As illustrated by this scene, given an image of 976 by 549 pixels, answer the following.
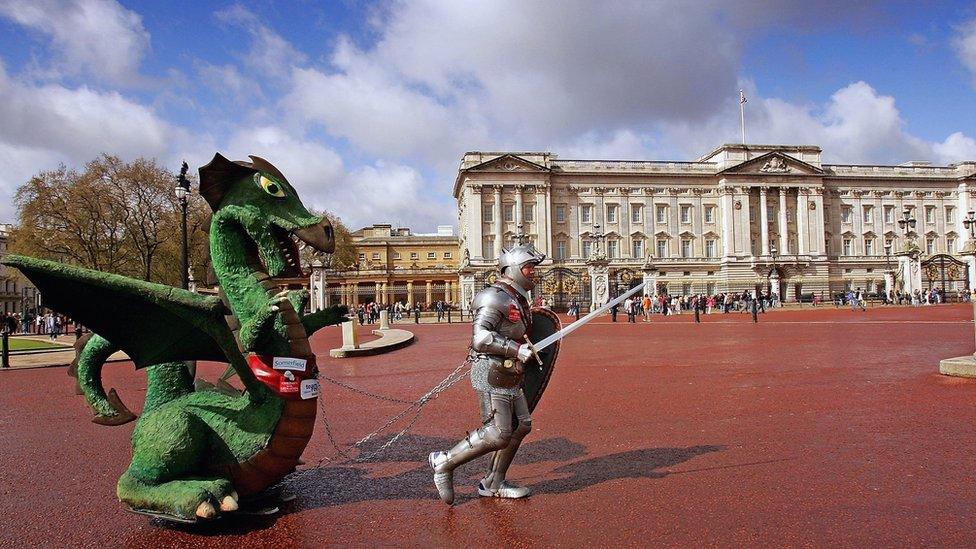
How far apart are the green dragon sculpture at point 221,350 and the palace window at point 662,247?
6213 centimetres

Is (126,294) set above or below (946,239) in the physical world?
below

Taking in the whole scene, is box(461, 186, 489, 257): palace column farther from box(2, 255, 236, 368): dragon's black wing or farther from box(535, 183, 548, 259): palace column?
box(2, 255, 236, 368): dragon's black wing

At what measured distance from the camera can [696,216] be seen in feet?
208

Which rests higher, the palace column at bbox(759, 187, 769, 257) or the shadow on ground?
the palace column at bbox(759, 187, 769, 257)

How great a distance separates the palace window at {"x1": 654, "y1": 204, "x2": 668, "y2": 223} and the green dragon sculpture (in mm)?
62372

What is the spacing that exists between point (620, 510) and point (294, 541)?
2.04 metres

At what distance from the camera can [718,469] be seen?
196 inches

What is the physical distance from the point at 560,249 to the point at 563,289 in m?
16.7

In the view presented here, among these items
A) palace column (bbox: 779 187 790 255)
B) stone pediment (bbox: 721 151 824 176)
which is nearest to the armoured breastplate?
stone pediment (bbox: 721 151 824 176)

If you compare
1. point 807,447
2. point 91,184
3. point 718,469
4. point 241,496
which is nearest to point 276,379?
point 241,496

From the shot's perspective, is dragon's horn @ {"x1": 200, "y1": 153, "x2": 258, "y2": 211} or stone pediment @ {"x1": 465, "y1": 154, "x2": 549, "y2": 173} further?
stone pediment @ {"x1": 465, "y1": 154, "x2": 549, "y2": 173}

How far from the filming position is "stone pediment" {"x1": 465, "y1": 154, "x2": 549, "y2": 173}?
59188mm

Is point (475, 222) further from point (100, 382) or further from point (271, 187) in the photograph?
point (100, 382)

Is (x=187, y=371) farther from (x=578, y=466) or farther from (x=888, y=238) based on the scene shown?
(x=888, y=238)
